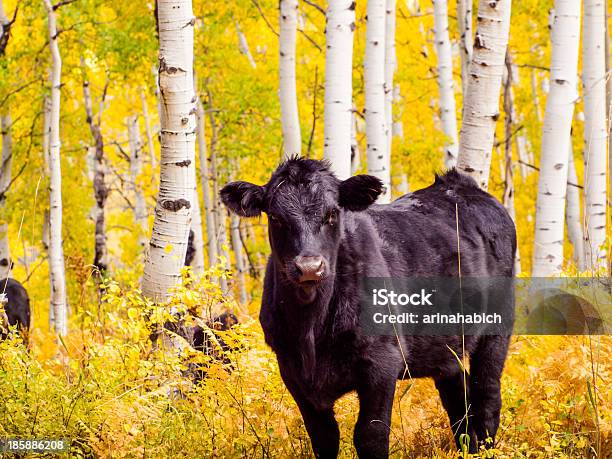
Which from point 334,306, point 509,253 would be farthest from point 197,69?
point 334,306

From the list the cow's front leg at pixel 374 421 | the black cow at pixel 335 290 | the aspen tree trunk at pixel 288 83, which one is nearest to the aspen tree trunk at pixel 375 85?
the aspen tree trunk at pixel 288 83

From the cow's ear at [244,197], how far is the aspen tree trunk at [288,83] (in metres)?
4.84

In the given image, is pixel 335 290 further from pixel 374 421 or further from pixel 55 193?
pixel 55 193

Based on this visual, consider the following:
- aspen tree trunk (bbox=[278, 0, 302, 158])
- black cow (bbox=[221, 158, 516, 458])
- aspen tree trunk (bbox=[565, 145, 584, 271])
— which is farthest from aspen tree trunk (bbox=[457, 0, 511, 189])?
aspen tree trunk (bbox=[565, 145, 584, 271])

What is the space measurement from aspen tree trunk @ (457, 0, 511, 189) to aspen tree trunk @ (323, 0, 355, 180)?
4.54 ft

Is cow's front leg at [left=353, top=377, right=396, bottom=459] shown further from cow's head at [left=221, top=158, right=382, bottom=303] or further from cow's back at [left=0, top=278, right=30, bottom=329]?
cow's back at [left=0, top=278, right=30, bottom=329]

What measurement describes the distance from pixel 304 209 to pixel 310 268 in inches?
20.4

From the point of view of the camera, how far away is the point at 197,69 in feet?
55.1

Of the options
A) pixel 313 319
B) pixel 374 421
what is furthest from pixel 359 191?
pixel 374 421

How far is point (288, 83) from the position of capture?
999cm

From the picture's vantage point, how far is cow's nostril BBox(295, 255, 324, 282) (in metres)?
4.10

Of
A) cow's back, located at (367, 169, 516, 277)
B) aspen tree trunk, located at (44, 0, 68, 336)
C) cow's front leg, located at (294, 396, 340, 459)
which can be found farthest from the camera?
aspen tree trunk, located at (44, 0, 68, 336)

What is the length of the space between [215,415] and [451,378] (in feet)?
5.48

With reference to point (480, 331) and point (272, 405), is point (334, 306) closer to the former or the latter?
point (272, 405)
